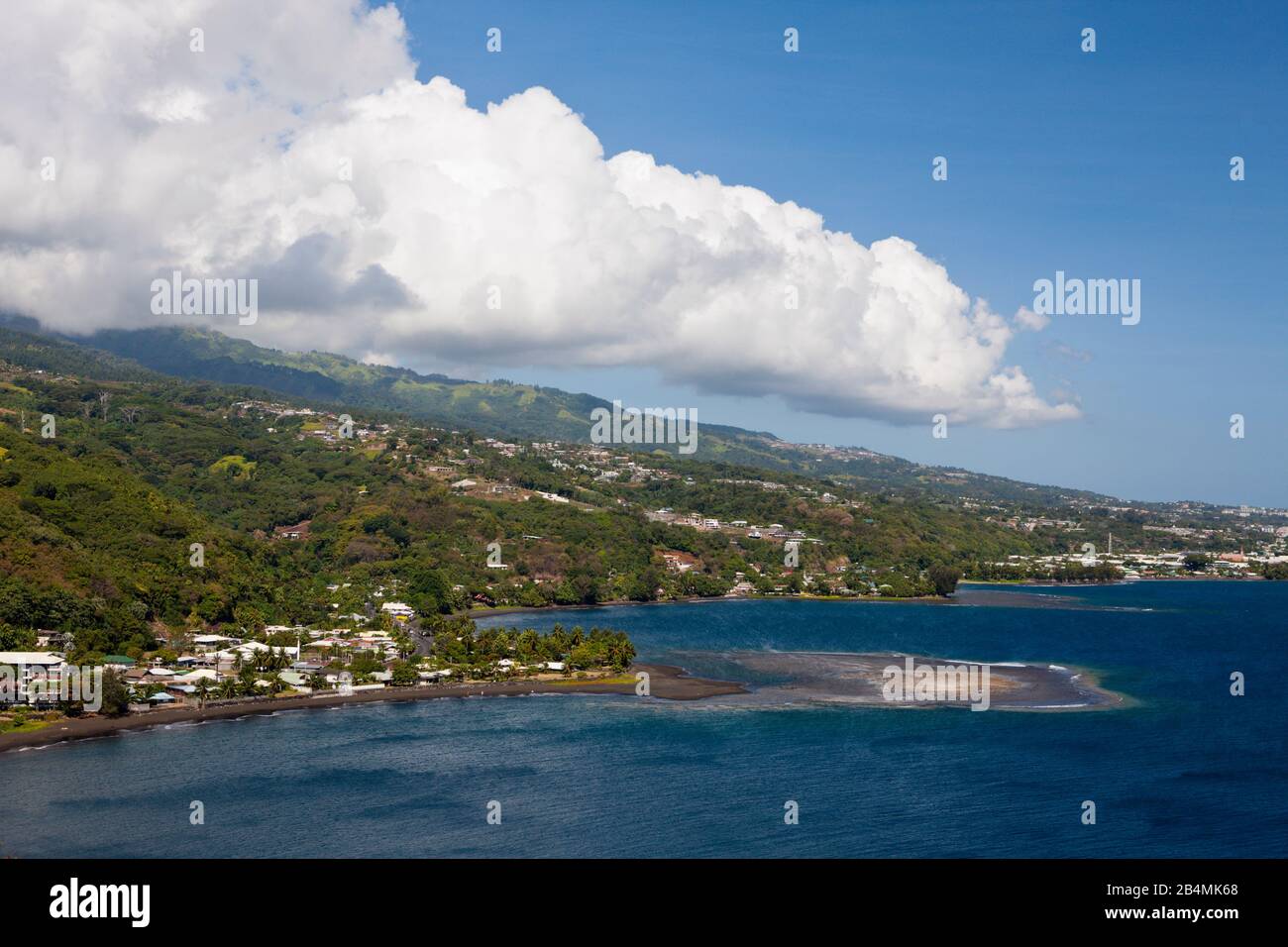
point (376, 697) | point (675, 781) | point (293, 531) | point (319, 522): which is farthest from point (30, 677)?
point (319, 522)

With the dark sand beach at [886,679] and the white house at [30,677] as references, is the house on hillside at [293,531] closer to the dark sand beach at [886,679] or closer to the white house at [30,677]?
the dark sand beach at [886,679]

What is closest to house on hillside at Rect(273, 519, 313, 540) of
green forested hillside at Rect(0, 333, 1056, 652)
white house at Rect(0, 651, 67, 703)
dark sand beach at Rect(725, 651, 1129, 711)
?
green forested hillside at Rect(0, 333, 1056, 652)

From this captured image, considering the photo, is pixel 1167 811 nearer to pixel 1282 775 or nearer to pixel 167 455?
Answer: pixel 1282 775

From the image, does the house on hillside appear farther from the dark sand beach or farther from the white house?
the white house

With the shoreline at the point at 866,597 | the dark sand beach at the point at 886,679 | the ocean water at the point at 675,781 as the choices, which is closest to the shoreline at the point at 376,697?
the ocean water at the point at 675,781

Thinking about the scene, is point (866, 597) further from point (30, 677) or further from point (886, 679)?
point (30, 677)
